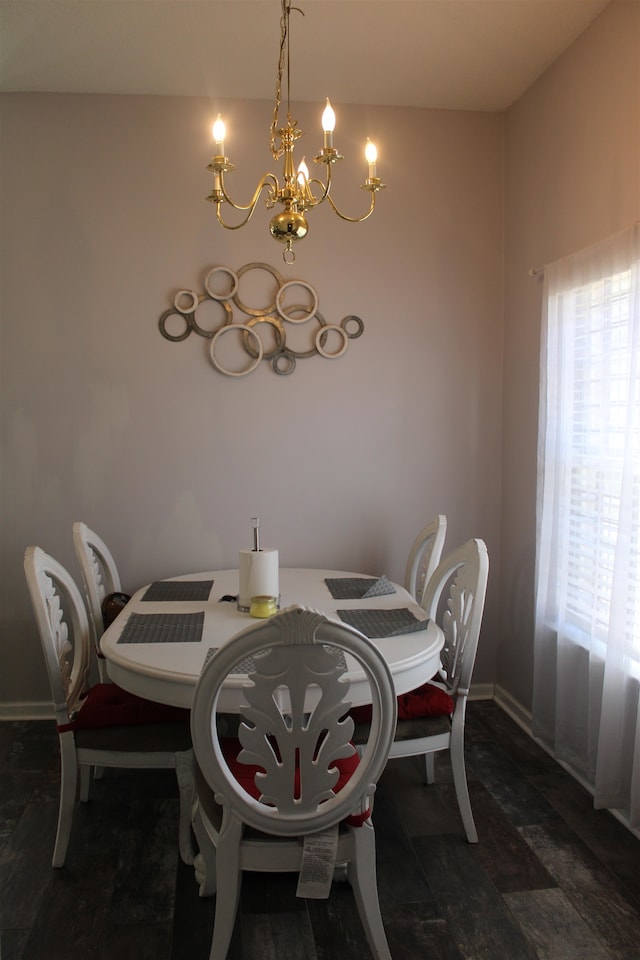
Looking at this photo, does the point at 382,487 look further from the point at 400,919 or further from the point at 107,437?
the point at 400,919

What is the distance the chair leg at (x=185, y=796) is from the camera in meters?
1.95

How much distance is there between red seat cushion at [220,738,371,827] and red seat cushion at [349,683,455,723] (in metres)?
0.27

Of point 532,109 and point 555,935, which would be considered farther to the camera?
point 532,109

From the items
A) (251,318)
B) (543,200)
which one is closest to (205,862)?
(251,318)

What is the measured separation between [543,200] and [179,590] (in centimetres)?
213

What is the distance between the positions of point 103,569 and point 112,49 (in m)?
2.02

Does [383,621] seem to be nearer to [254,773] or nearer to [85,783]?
[254,773]

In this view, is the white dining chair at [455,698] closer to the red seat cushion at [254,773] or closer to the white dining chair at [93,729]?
the red seat cushion at [254,773]

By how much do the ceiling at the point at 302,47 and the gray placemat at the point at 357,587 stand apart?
201 cm

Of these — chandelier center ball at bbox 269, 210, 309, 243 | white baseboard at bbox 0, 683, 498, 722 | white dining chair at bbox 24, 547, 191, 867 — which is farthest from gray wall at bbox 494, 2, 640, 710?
white baseboard at bbox 0, 683, 498, 722

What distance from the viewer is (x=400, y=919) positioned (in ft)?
6.11

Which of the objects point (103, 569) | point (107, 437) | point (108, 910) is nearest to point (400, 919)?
point (108, 910)

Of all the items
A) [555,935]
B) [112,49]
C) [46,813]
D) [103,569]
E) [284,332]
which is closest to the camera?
[555,935]

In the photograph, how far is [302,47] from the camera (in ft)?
8.66
